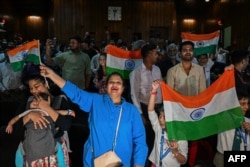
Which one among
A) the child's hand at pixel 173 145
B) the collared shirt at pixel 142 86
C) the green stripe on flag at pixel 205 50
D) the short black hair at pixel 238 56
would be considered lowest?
the child's hand at pixel 173 145

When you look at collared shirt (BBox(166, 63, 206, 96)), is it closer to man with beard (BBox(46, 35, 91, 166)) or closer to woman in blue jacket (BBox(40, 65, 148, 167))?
woman in blue jacket (BBox(40, 65, 148, 167))

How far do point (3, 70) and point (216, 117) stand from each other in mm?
5824

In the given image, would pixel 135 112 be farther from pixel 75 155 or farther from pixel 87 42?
pixel 87 42

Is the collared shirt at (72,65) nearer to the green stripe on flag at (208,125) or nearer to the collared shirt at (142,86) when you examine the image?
the collared shirt at (142,86)

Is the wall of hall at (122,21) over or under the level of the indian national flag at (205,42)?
over

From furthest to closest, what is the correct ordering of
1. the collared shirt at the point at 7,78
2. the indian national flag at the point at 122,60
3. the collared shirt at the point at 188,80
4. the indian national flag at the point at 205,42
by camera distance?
the collared shirt at the point at 7,78, the indian national flag at the point at 205,42, the indian national flag at the point at 122,60, the collared shirt at the point at 188,80

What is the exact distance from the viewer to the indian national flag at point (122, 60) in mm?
6090

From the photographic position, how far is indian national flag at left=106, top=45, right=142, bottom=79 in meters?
6.09

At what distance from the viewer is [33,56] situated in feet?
18.0

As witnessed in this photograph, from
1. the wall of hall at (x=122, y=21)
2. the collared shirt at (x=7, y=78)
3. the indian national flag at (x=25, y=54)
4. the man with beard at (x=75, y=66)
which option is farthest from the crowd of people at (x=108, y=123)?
the wall of hall at (x=122, y=21)

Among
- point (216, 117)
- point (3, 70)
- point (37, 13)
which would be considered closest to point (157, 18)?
point (37, 13)

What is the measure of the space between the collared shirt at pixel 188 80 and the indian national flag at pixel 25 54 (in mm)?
2085

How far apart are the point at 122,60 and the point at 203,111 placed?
2908 millimetres

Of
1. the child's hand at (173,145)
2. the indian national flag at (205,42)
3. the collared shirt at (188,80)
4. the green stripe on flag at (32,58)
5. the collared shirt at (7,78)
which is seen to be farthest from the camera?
the collared shirt at (7,78)
